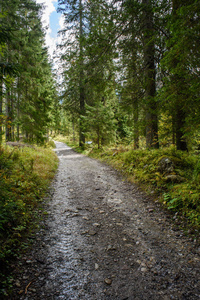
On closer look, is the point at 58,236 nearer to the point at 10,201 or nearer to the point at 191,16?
the point at 10,201

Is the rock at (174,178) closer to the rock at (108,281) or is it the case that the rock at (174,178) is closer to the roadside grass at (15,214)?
the rock at (108,281)

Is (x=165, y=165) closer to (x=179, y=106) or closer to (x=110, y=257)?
(x=179, y=106)

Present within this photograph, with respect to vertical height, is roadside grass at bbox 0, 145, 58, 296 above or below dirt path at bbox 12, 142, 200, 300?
above

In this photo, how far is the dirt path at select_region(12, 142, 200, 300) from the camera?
2.26 meters

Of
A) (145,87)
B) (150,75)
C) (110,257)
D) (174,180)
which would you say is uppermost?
(150,75)

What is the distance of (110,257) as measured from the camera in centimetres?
294

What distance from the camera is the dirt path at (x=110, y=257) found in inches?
89.1

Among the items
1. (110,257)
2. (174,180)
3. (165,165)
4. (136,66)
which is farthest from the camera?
(136,66)

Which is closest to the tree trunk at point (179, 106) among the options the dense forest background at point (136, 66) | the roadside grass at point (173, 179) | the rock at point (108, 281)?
the dense forest background at point (136, 66)

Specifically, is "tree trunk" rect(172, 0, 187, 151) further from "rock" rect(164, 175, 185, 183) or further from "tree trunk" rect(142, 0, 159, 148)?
"rock" rect(164, 175, 185, 183)

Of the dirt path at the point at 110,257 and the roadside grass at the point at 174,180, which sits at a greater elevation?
the roadside grass at the point at 174,180

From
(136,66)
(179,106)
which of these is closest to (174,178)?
(179,106)

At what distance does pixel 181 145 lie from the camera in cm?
722

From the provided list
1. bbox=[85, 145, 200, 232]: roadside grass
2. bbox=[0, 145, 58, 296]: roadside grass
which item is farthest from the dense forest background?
bbox=[0, 145, 58, 296]: roadside grass
